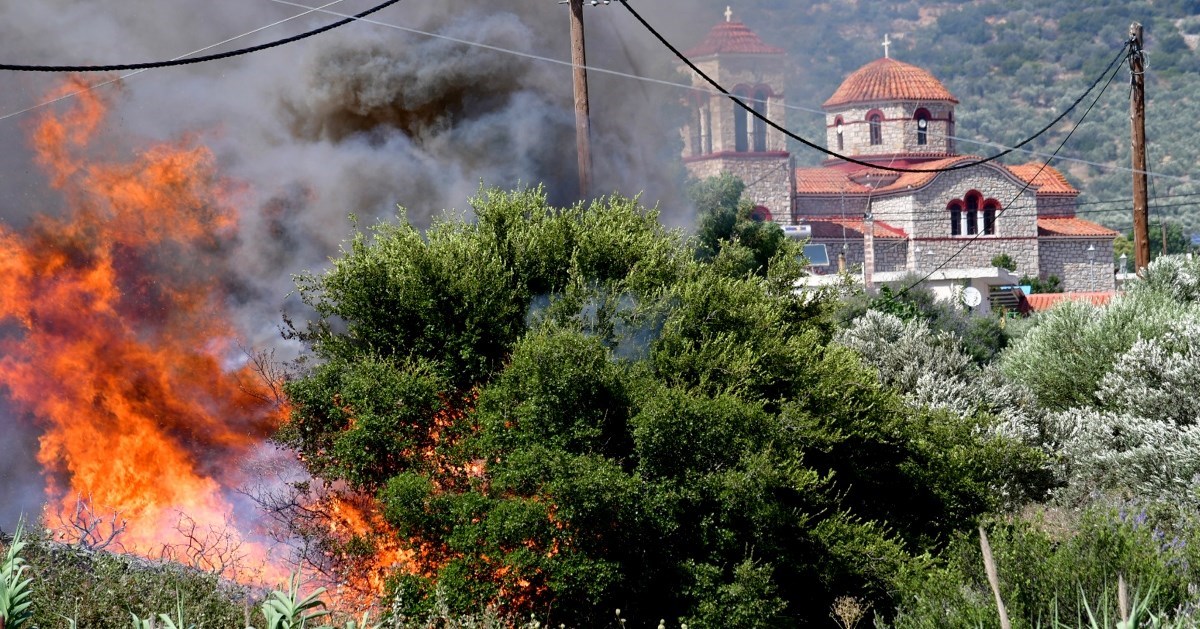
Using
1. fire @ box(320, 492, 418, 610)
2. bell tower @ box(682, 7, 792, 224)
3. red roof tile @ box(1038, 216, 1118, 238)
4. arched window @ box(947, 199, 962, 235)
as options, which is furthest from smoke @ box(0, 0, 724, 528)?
red roof tile @ box(1038, 216, 1118, 238)

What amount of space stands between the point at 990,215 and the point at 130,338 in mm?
61572

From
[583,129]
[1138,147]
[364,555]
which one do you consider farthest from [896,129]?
[364,555]

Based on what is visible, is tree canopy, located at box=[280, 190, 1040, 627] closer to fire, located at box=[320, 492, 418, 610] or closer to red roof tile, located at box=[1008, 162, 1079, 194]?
fire, located at box=[320, 492, 418, 610]

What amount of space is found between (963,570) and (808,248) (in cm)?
5665

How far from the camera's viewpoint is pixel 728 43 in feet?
269

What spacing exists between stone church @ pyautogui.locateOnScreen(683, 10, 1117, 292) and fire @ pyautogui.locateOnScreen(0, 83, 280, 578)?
165 feet

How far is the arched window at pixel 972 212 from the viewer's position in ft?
241

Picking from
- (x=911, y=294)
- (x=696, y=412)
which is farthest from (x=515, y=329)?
(x=911, y=294)

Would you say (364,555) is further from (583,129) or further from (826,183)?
(826,183)

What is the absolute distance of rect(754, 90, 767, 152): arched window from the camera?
84.1 meters

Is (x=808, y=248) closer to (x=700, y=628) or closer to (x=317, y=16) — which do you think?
(x=317, y=16)

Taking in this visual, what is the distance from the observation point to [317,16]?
25.0m

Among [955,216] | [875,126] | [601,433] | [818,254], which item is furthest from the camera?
[875,126]

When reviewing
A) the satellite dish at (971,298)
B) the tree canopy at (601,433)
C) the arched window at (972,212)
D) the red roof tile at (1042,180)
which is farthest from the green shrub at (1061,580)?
the red roof tile at (1042,180)
